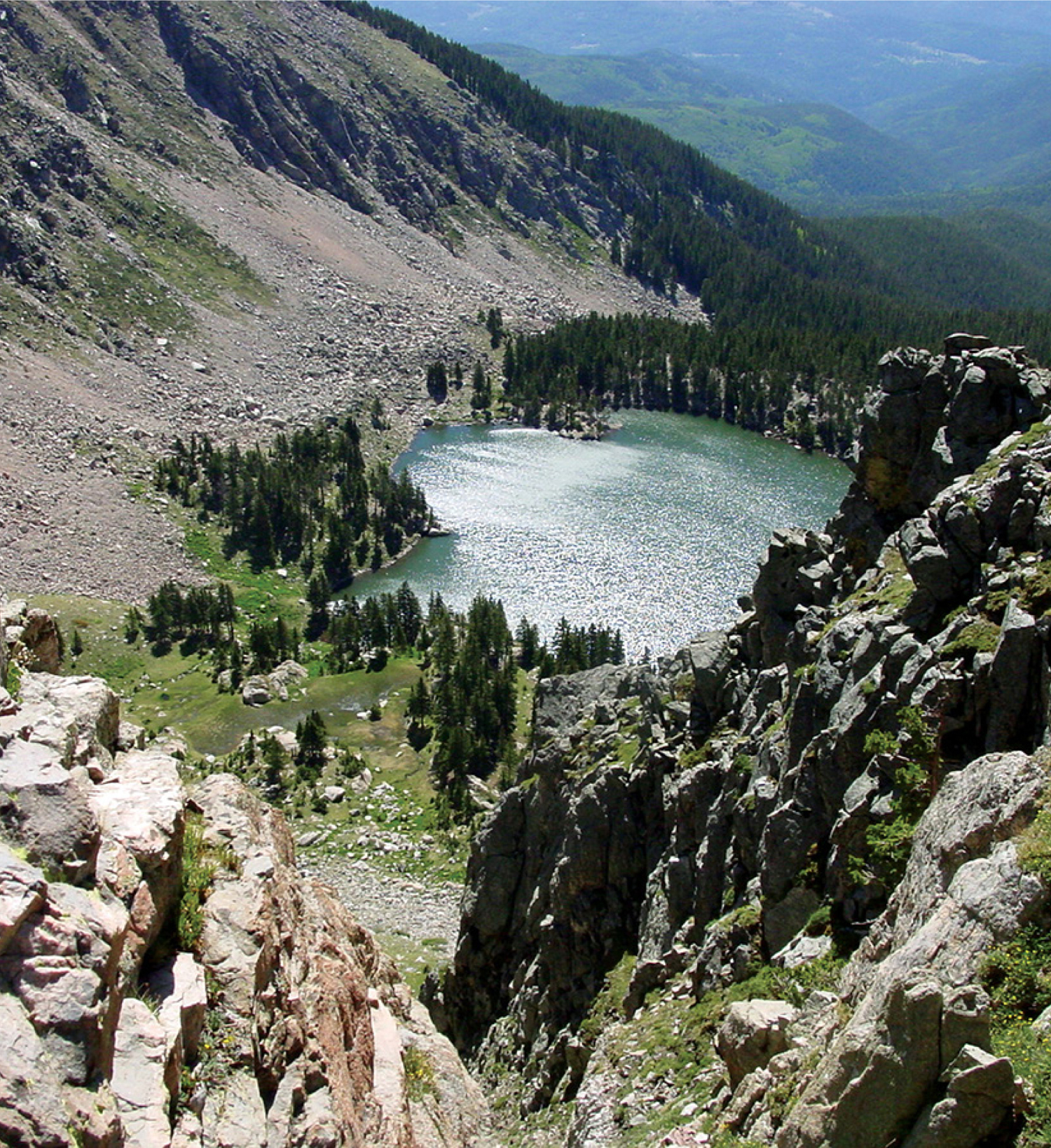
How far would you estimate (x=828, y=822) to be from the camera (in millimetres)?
23094

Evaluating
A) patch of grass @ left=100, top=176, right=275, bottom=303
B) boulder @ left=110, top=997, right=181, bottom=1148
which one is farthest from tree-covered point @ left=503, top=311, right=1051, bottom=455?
boulder @ left=110, top=997, right=181, bottom=1148

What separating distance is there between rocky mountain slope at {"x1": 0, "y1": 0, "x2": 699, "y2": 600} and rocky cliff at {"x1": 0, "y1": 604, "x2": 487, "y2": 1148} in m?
74.1

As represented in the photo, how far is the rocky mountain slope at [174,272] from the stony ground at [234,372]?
324mm

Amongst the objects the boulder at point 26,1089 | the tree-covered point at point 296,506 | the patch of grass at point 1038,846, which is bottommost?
the tree-covered point at point 296,506

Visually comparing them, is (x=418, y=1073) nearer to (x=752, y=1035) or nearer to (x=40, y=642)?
(x=752, y=1035)

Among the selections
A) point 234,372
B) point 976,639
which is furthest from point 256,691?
point 234,372

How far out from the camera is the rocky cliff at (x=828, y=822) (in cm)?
1347

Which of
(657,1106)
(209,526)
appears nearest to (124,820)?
(657,1106)

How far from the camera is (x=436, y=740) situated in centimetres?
6962

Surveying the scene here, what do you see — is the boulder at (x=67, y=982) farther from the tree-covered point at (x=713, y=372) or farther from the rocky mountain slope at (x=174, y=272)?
the tree-covered point at (x=713, y=372)

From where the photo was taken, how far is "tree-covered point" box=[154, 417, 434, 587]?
104188 mm

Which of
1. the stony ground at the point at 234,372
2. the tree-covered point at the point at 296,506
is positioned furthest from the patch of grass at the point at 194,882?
the tree-covered point at the point at 296,506

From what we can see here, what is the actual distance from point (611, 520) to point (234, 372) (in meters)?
60.8

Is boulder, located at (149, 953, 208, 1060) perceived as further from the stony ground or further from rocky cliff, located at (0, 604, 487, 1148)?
the stony ground
